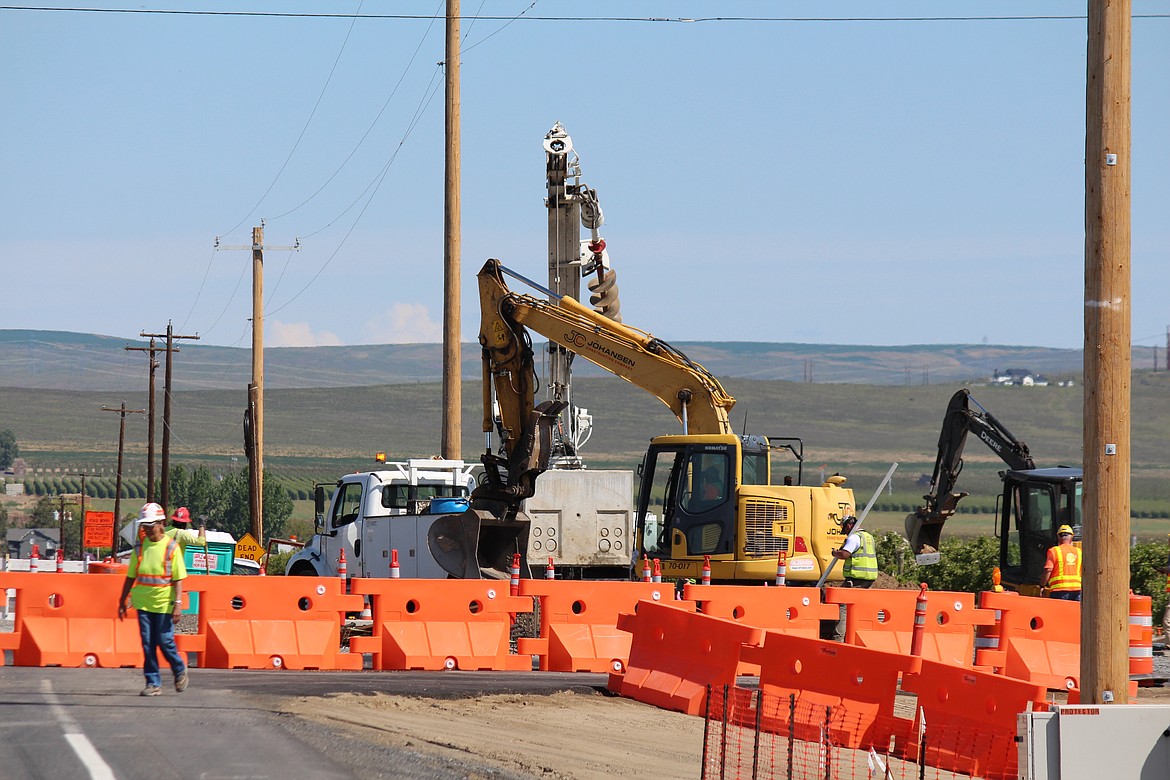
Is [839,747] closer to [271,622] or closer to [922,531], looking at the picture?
[271,622]

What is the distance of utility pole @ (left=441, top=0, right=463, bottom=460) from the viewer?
27.5 metres

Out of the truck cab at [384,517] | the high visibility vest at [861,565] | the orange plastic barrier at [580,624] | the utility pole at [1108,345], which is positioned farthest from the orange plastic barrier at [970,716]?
the truck cab at [384,517]

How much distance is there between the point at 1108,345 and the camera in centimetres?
1102

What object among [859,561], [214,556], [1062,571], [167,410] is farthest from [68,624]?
[167,410]

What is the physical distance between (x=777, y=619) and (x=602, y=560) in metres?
8.80

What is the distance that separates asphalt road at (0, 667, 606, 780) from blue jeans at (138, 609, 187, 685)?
23cm

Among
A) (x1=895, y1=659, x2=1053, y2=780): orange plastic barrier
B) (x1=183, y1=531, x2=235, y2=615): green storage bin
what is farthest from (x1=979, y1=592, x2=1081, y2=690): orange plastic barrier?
(x1=183, y1=531, x2=235, y2=615): green storage bin

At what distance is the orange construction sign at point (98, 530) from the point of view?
6669 centimetres

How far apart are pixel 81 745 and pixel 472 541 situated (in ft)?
38.9

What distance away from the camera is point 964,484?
196 metres

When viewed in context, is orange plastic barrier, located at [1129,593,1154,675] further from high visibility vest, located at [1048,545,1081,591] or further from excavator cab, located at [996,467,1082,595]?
excavator cab, located at [996,467,1082,595]

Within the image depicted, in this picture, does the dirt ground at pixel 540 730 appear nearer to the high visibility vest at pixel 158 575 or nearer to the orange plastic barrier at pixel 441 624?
the high visibility vest at pixel 158 575

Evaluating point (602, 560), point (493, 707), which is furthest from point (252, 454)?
point (493, 707)

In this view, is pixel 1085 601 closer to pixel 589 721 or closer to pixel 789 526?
pixel 589 721
